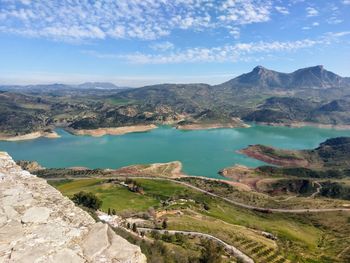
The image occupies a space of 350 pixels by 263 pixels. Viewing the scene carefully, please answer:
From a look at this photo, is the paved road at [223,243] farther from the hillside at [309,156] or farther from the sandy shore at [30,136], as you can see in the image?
the sandy shore at [30,136]

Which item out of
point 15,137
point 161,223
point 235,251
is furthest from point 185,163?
point 15,137

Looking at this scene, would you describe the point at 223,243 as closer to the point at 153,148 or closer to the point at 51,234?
the point at 51,234

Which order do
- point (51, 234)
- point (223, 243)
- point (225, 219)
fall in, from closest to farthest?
1. point (51, 234)
2. point (223, 243)
3. point (225, 219)

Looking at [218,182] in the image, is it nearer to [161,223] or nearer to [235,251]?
[161,223]

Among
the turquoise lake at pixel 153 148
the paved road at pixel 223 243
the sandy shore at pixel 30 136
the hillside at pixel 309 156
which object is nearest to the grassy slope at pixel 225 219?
the paved road at pixel 223 243

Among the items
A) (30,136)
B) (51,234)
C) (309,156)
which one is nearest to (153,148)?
(309,156)
